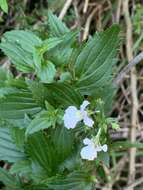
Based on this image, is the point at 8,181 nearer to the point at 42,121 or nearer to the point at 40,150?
the point at 40,150

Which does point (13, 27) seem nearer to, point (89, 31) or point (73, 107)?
point (89, 31)

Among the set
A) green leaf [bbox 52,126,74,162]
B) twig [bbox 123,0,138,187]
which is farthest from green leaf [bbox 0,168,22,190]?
twig [bbox 123,0,138,187]

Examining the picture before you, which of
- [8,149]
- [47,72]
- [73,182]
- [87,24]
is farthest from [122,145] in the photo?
[87,24]

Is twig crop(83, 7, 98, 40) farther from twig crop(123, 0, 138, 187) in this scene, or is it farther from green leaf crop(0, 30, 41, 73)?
green leaf crop(0, 30, 41, 73)

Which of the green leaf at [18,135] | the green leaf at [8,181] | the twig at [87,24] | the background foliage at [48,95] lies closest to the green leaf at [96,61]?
the background foliage at [48,95]

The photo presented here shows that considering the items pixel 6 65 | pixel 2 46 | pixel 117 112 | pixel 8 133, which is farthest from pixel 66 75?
pixel 117 112

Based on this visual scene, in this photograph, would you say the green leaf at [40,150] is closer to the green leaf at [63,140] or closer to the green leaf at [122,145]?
the green leaf at [63,140]
